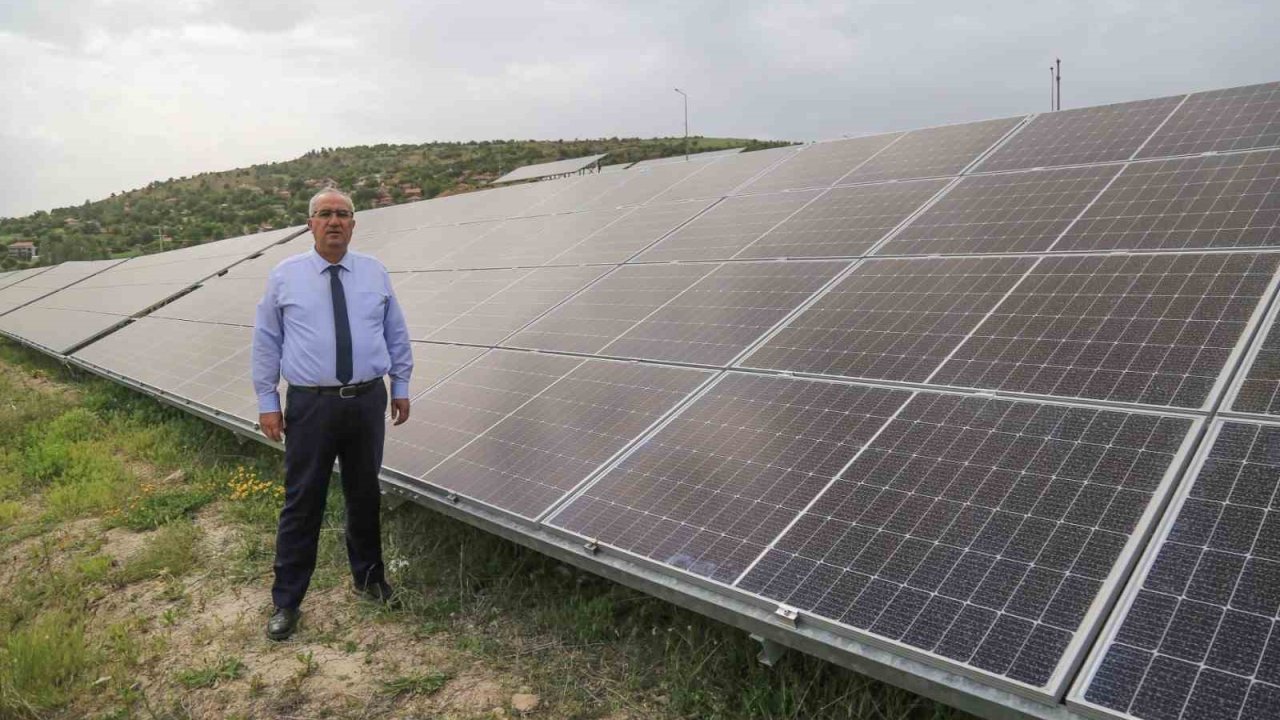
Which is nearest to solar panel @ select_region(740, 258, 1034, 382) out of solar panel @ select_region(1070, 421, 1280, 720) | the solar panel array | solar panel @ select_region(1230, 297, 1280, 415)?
the solar panel array

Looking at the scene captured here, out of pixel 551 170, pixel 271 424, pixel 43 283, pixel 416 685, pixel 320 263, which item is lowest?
pixel 416 685

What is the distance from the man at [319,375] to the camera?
566cm

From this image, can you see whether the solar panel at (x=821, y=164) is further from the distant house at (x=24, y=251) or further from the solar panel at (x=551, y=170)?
the distant house at (x=24, y=251)

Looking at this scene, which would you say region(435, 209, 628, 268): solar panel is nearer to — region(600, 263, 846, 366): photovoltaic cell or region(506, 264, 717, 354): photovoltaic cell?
region(506, 264, 717, 354): photovoltaic cell

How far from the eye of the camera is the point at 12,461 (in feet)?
35.8

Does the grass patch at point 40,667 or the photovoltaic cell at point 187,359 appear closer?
the grass patch at point 40,667

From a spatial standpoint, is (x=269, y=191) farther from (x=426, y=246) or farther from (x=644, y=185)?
(x=644, y=185)

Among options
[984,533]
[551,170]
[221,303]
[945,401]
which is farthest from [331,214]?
[551,170]

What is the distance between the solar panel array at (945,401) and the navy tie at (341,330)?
113 centimetres

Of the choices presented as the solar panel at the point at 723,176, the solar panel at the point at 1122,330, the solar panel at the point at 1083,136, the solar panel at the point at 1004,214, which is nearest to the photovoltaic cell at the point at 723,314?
the solar panel at the point at 1004,214

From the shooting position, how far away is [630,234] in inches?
432

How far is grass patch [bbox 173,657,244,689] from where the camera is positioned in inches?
215

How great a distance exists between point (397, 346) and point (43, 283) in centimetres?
2906

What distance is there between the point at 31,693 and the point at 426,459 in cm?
291
